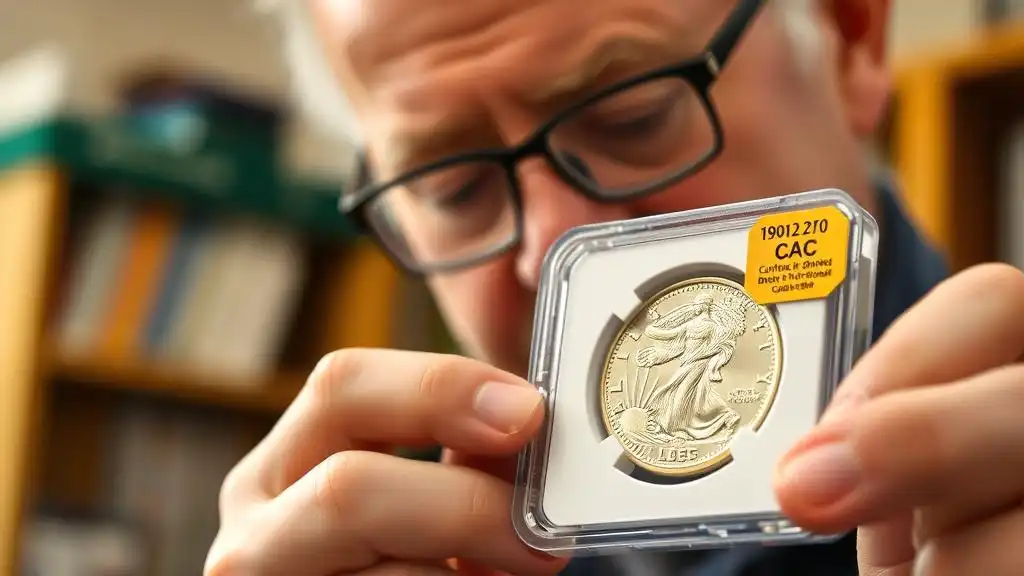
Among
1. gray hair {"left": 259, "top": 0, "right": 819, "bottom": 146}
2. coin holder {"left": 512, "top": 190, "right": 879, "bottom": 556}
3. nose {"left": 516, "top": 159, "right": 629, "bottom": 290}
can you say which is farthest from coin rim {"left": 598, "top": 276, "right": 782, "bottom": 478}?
gray hair {"left": 259, "top": 0, "right": 819, "bottom": 146}

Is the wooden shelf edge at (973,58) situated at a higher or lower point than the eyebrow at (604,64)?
higher

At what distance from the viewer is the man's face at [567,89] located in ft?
2.72

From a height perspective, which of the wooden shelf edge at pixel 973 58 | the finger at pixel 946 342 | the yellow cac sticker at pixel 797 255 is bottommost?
the finger at pixel 946 342

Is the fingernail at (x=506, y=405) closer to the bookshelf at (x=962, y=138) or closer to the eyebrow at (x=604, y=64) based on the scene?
the eyebrow at (x=604, y=64)

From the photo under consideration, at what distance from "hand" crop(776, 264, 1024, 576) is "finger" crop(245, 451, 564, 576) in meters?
0.18

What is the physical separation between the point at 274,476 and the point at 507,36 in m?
0.40

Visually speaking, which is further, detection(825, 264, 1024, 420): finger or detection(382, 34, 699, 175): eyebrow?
detection(382, 34, 699, 175): eyebrow

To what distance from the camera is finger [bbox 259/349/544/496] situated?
1.75 ft

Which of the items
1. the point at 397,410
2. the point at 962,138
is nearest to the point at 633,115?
the point at 397,410

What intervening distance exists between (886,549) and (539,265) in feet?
1.26

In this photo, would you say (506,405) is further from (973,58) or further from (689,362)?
(973,58)

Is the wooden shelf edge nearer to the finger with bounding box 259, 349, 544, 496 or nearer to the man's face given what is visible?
the man's face

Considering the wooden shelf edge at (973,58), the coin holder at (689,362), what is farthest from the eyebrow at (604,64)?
the wooden shelf edge at (973,58)

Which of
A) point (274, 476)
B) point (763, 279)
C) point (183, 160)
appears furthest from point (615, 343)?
point (183, 160)
